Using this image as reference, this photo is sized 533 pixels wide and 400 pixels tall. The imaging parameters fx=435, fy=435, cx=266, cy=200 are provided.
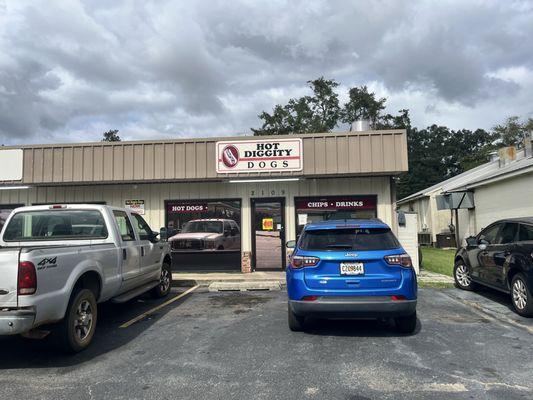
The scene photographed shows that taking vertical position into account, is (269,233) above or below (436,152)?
below

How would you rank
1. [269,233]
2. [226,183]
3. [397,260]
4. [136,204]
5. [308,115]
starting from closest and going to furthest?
[397,260] < [269,233] < [226,183] < [136,204] < [308,115]

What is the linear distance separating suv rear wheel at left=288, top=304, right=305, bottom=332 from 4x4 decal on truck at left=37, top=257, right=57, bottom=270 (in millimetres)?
3129

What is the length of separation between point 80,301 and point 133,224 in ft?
8.42

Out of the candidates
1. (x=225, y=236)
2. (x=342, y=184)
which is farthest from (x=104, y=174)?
(x=342, y=184)

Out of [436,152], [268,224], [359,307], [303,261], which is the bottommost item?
[359,307]

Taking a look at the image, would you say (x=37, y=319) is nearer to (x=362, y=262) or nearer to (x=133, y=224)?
(x=133, y=224)

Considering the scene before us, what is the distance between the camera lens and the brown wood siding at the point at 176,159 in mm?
11531

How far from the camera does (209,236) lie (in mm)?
12906

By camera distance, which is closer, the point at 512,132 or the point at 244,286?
the point at 244,286

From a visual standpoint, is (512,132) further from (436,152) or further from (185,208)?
(185,208)

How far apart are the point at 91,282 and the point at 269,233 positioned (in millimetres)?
7237

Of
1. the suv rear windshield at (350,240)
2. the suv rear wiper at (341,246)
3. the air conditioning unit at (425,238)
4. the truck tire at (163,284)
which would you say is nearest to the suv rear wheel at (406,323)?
the suv rear windshield at (350,240)

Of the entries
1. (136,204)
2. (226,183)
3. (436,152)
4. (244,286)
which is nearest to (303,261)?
(244,286)

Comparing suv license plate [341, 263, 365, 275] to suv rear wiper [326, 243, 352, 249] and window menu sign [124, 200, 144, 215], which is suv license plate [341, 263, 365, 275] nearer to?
suv rear wiper [326, 243, 352, 249]
